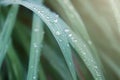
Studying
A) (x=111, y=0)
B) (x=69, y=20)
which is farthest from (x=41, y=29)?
(x=111, y=0)

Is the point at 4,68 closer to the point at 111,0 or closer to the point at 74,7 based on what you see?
the point at 74,7

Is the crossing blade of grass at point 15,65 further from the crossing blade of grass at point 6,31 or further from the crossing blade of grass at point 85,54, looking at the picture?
the crossing blade of grass at point 85,54

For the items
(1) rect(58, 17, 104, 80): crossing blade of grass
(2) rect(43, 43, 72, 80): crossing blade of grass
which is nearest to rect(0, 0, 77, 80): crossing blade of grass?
(1) rect(58, 17, 104, 80): crossing blade of grass

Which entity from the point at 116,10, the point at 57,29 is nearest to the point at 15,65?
the point at 57,29

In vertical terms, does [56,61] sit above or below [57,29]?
below

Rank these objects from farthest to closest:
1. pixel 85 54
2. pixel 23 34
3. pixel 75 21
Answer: pixel 23 34
pixel 75 21
pixel 85 54

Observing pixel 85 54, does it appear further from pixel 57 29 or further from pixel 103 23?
pixel 103 23
